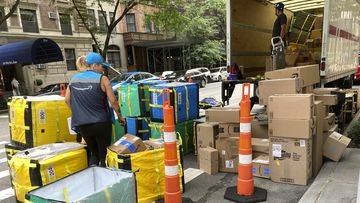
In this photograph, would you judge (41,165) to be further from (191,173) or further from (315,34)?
(315,34)

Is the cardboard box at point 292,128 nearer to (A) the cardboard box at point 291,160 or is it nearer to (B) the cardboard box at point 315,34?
(A) the cardboard box at point 291,160

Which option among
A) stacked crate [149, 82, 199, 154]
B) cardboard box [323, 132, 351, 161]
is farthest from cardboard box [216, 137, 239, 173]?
cardboard box [323, 132, 351, 161]

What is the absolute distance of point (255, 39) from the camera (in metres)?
9.51

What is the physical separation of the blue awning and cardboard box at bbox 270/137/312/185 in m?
13.9

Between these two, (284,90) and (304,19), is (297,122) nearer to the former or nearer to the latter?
(284,90)

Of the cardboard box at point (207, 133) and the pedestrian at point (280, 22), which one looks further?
the pedestrian at point (280, 22)

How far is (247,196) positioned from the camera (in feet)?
12.2

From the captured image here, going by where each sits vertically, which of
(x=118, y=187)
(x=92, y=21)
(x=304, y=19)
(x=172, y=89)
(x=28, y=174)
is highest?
(x=92, y=21)

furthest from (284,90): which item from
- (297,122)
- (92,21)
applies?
(92,21)

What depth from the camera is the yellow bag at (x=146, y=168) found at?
11.8 feet

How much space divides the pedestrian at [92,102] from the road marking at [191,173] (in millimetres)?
1299

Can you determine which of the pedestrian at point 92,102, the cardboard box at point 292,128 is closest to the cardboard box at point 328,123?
the cardboard box at point 292,128

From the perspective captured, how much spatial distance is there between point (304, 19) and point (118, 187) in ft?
32.3

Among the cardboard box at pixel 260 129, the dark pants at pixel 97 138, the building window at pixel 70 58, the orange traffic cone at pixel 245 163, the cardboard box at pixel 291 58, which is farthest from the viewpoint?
the building window at pixel 70 58
